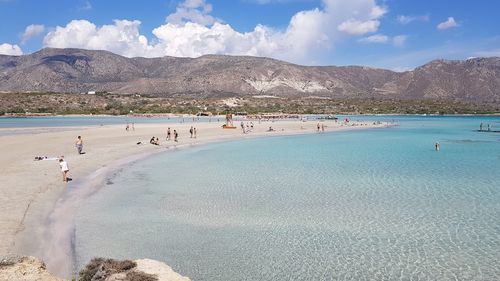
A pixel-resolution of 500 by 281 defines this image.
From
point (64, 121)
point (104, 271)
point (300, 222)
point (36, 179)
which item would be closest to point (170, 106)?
point (64, 121)

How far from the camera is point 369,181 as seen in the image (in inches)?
893

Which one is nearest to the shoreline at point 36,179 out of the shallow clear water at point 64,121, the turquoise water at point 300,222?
the turquoise water at point 300,222

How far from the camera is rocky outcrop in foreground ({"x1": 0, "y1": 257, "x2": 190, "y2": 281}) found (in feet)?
22.9

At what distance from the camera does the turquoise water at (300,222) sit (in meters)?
10.6

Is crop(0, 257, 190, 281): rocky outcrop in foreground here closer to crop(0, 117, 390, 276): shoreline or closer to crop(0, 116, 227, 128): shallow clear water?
crop(0, 117, 390, 276): shoreline

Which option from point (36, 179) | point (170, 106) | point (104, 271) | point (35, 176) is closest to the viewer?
point (104, 271)

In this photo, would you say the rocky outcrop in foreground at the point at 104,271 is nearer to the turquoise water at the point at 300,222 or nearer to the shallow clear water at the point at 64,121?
the turquoise water at the point at 300,222

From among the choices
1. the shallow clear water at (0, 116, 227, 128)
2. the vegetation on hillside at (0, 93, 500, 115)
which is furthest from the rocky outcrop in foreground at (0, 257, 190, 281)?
the vegetation on hillside at (0, 93, 500, 115)

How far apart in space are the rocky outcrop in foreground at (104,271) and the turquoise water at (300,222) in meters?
2.34

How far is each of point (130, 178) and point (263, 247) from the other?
1259cm

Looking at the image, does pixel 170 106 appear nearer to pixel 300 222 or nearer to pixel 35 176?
pixel 35 176

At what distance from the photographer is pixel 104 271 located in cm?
777

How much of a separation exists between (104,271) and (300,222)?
26.5 feet

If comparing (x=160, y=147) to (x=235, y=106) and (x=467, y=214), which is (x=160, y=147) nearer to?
(x=467, y=214)
